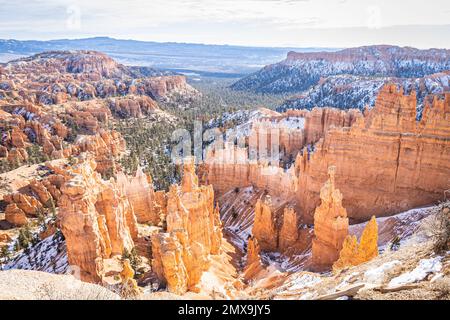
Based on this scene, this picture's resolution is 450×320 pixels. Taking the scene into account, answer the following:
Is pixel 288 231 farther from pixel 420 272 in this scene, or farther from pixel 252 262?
pixel 420 272

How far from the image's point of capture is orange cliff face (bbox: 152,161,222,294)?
15.4 meters

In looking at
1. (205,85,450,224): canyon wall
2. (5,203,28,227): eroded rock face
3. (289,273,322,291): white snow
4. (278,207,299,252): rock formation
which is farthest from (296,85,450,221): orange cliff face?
(5,203,28,227): eroded rock face

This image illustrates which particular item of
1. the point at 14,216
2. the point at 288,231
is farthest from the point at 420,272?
the point at 14,216

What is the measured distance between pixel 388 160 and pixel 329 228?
26.8 ft

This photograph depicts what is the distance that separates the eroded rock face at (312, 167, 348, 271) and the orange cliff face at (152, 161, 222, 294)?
263 inches

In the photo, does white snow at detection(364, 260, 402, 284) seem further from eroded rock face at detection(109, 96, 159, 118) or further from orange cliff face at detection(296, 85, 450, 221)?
eroded rock face at detection(109, 96, 159, 118)

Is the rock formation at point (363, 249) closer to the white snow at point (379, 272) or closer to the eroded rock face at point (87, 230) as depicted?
the white snow at point (379, 272)

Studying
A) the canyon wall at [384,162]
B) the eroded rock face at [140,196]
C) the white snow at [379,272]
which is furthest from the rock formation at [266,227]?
the white snow at [379,272]

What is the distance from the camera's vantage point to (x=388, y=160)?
84.9ft

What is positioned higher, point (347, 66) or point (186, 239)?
point (347, 66)

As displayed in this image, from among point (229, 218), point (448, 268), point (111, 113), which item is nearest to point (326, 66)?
point (111, 113)

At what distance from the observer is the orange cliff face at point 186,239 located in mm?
15406

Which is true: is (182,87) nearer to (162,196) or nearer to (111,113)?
(111,113)
